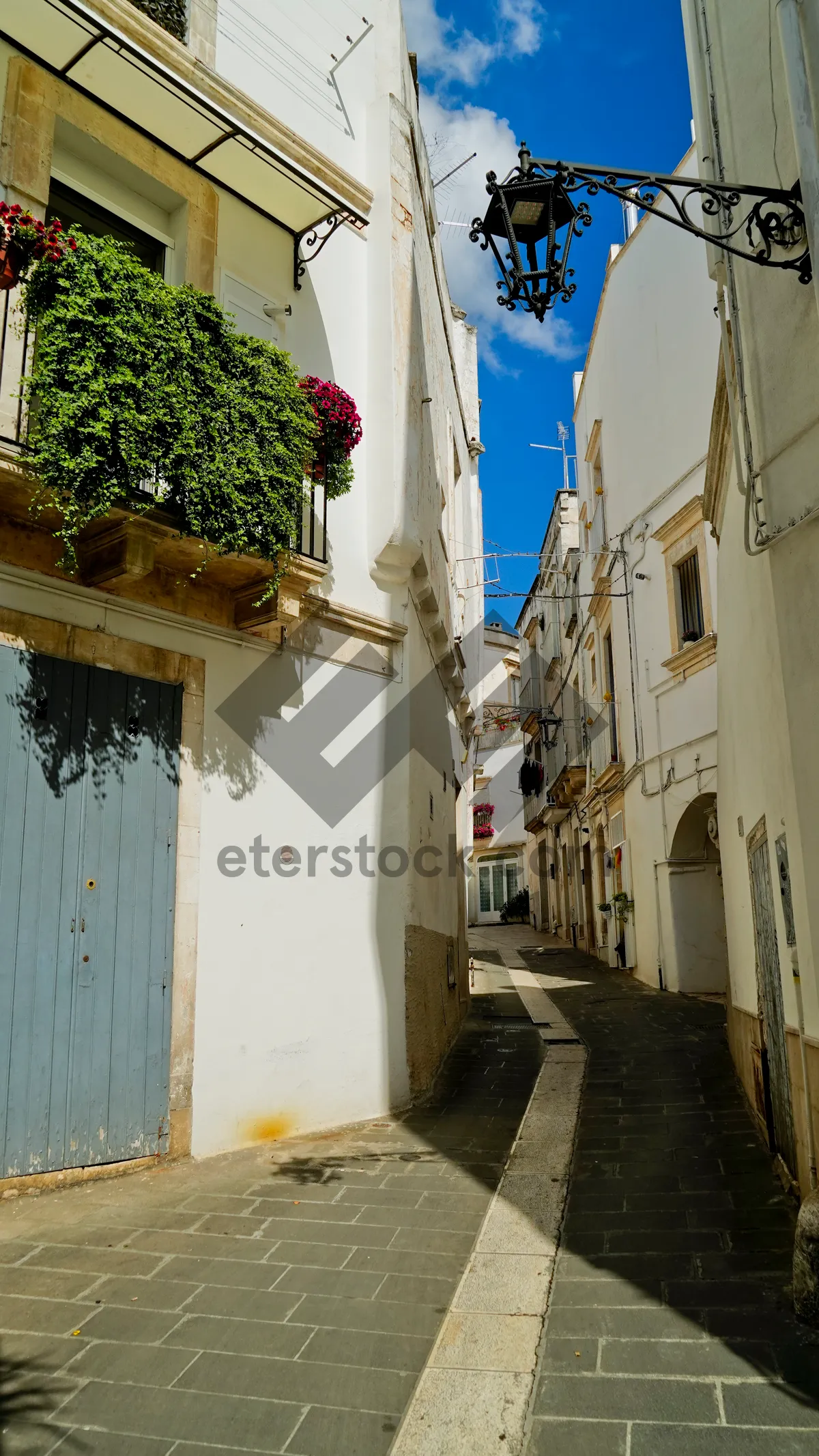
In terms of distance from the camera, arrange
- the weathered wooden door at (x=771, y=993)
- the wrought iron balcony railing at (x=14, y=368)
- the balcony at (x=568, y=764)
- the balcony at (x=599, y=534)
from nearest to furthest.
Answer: the weathered wooden door at (x=771, y=993)
the wrought iron balcony railing at (x=14, y=368)
the balcony at (x=599, y=534)
the balcony at (x=568, y=764)

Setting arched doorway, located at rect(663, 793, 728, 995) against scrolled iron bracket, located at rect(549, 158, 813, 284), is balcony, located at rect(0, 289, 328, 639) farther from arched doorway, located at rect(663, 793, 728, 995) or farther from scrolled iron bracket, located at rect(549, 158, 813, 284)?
arched doorway, located at rect(663, 793, 728, 995)

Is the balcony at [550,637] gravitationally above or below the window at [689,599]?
above

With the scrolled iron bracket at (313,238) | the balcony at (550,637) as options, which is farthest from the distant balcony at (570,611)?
the scrolled iron bracket at (313,238)

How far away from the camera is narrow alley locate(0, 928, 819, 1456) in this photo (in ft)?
10.1

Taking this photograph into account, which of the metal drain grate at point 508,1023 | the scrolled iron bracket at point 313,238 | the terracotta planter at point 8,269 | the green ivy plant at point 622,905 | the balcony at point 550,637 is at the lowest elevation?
the metal drain grate at point 508,1023

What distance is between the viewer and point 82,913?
5.86 meters

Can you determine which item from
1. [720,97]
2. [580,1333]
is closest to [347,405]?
[720,97]

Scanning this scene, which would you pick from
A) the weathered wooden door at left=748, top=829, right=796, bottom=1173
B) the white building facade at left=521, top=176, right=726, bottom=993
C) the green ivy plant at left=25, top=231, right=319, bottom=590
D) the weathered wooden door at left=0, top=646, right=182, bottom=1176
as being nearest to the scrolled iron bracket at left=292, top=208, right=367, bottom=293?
the green ivy plant at left=25, top=231, right=319, bottom=590

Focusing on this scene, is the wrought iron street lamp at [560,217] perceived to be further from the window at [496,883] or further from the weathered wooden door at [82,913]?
the window at [496,883]

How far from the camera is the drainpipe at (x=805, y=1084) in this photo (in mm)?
4398

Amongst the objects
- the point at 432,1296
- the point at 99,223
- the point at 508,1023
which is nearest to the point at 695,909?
the point at 508,1023

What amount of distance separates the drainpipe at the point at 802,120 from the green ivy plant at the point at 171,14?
4829 millimetres

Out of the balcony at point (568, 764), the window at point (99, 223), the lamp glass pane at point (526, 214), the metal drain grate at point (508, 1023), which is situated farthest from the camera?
the balcony at point (568, 764)

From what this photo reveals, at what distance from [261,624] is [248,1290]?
13.9 ft
